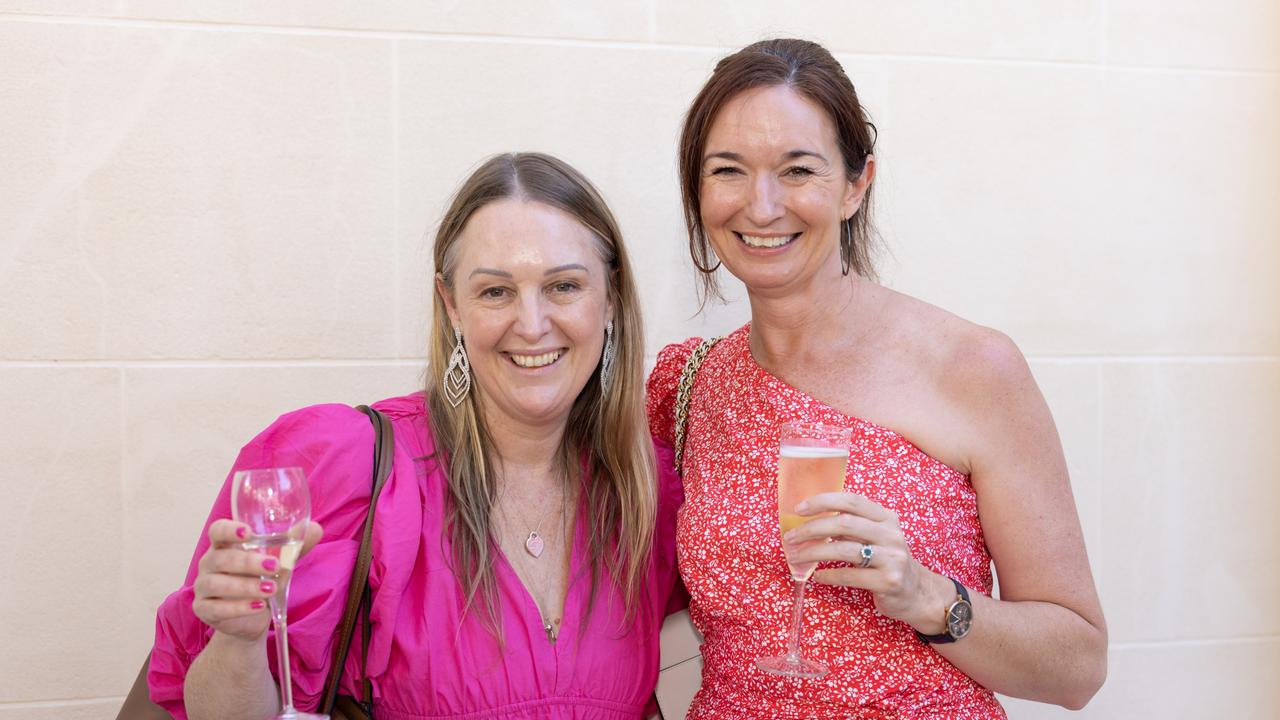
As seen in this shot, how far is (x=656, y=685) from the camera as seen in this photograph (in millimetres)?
2236

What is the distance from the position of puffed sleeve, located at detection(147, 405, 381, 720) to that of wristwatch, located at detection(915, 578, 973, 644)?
99 cm

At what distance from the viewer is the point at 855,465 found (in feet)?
6.78

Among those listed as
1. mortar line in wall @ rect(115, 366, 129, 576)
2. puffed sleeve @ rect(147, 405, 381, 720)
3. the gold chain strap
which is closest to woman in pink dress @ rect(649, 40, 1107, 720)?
the gold chain strap

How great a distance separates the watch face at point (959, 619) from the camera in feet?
6.20

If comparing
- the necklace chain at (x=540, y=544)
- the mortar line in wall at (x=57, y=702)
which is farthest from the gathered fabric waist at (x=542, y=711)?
the mortar line in wall at (x=57, y=702)

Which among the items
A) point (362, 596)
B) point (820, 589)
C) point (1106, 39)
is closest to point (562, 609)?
point (362, 596)

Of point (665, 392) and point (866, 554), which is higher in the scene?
point (665, 392)

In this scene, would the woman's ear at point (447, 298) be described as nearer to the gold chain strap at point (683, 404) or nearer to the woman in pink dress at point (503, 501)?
the woman in pink dress at point (503, 501)

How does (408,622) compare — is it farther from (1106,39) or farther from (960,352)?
(1106,39)

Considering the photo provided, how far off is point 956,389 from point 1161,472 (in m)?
1.43

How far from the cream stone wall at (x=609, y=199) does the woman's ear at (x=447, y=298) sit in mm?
618

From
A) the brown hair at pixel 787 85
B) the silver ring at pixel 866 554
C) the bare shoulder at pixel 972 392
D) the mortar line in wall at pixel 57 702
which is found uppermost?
the brown hair at pixel 787 85

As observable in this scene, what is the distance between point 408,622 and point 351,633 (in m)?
0.12

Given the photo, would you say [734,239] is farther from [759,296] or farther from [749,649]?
[749,649]
